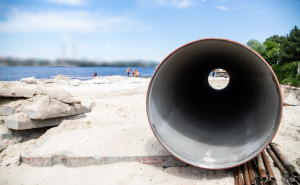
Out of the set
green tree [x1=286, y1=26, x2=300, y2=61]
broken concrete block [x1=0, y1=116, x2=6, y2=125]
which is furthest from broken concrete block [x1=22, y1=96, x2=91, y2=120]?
green tree [x1=286, y1=26, x2=300, y2=61]

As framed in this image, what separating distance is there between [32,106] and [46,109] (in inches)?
12.2

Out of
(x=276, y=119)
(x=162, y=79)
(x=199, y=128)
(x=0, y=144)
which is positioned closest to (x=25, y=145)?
(x=0, y=144)

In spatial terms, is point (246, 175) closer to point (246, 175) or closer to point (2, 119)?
point (246, 175)

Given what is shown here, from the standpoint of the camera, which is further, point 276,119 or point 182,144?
point 182,144

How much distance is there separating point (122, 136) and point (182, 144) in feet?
5.00

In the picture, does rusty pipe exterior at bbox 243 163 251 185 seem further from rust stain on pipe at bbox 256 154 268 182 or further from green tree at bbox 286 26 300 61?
green tree at bbox 286 26 300 61

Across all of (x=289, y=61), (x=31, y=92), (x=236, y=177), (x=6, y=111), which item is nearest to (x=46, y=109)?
(x=31, y=92)

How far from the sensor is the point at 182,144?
3352 mm

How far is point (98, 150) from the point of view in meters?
3.87

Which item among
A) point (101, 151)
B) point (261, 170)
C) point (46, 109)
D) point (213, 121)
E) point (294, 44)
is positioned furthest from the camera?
point (294, 44)

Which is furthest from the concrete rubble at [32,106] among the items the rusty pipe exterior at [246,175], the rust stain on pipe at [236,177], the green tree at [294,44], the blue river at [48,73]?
the green tree at [294,44]

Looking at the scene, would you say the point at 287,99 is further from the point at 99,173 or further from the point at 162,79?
the point at 99,173

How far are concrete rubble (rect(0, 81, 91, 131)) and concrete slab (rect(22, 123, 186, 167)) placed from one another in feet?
1.53

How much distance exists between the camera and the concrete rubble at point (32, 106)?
15.3ft
